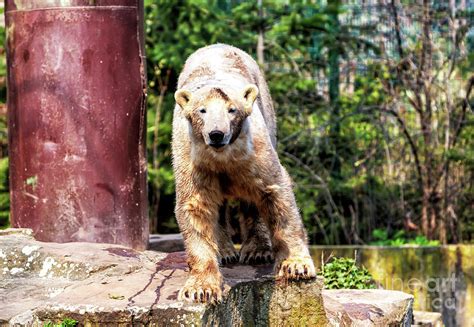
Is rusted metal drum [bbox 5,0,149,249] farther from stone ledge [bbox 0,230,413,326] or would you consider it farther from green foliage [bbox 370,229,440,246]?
green foliage [bbox 370,229,440,246]

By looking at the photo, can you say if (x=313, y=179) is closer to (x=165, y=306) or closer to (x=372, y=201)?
(x=372, y=201)

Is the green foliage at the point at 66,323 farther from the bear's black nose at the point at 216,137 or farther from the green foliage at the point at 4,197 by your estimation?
the green foliage at the point at 4,197

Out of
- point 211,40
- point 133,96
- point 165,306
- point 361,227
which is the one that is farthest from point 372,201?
point 165,306

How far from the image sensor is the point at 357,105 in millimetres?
10812

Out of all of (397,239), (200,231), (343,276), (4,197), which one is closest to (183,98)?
(200,231)

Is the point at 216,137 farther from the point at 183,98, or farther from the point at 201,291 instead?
the point at 201,291

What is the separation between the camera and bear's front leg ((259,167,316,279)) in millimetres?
5906

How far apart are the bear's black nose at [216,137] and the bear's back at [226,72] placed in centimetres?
80

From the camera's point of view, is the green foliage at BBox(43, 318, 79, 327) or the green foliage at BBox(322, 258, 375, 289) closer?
the green foliage at BBox(43, 318, 79, 327)

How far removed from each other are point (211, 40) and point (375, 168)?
2.32m

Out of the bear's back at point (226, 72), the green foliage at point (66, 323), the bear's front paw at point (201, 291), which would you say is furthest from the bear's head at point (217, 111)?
the green foliage at point (66, 323)

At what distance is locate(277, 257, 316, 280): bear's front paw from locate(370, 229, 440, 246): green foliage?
4.47 metres

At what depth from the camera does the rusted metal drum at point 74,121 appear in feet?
23.2

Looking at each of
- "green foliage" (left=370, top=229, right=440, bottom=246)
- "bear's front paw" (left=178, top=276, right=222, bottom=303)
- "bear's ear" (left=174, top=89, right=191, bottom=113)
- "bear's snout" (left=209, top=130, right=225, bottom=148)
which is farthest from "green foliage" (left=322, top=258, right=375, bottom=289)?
"bear's snout" (left=209, top=130, right=225, bottom=148)
